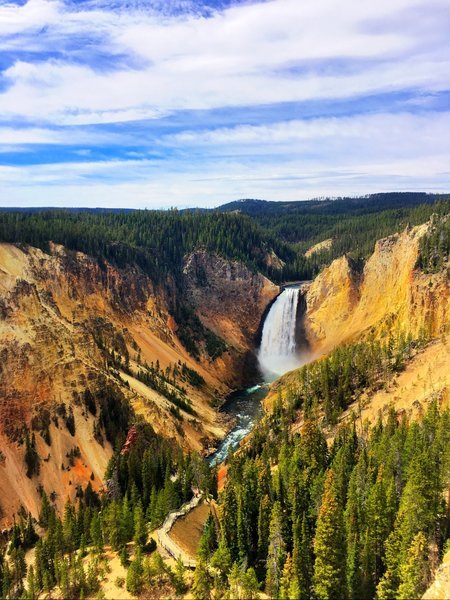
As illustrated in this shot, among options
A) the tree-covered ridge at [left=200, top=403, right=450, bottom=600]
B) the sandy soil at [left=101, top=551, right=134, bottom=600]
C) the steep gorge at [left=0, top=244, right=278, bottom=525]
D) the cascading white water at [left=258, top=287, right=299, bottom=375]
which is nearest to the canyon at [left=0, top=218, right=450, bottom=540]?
the steep gorge at [left=0, top=244, right=278, bottom=525]

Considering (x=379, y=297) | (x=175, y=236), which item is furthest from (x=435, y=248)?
(x=175, y=236)

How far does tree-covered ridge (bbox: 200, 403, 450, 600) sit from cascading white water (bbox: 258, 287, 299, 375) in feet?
239

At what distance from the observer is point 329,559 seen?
34594 millimetres

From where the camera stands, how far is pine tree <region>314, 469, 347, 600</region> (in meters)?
34.3

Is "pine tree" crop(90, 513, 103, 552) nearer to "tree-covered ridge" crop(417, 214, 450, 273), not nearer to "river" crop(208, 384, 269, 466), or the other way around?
"river" crop(208, 384, 269, 466)

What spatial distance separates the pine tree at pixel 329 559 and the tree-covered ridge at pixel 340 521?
0.22 feet

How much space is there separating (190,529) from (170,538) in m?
3.19

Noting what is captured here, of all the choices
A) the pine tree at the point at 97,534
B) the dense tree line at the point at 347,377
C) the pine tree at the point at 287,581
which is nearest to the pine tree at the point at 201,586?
the pine tree at the point at 287,581

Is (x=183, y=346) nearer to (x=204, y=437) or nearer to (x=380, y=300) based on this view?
(x=204, y=437)

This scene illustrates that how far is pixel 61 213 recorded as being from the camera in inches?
5684

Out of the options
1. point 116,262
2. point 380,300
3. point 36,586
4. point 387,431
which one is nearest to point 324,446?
point 387,431

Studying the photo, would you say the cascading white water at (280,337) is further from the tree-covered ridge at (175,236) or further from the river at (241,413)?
the tree-covered ridge at (175,236)

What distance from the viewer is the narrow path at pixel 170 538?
45947 millimetres

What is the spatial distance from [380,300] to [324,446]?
218ft
